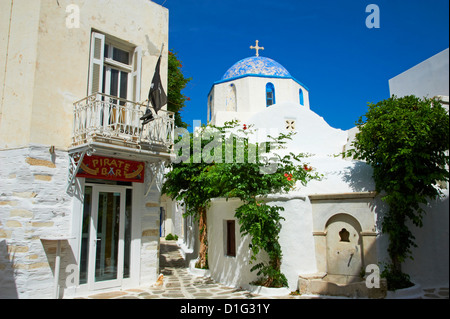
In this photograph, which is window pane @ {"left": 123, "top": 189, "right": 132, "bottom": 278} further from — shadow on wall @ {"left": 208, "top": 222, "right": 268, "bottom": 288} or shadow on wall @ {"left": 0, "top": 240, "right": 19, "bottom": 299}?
shadow on wall @ {"left": 208, "top": 222, "right": 268, "bottom": 288}

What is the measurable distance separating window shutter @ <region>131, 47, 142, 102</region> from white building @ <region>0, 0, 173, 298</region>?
0.03 metres

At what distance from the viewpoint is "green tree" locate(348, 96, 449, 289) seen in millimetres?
6625

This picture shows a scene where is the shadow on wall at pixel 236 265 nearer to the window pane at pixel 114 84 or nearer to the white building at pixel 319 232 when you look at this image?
the white building at pixel 319 232

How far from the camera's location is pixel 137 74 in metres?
8.38

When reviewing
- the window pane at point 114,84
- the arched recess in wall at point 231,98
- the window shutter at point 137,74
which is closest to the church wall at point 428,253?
the window shutter at point 137,74

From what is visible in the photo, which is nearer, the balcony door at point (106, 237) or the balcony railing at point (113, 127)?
the balcony railing at point (113, 127)

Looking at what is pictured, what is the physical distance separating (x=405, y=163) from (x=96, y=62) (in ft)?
23.3

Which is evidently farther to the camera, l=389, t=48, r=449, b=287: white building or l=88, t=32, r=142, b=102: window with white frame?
l=88, t=32, r=142, b=102: window with white frame

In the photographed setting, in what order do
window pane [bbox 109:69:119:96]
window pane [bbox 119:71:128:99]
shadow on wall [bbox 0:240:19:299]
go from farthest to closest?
window pane [bbox 119:71:128:99] → window pane [bbox 109:69:119:96] → shadow on wall [bbox 0:240:19:299]

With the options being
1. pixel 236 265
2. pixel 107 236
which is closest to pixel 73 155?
pixel 107 236

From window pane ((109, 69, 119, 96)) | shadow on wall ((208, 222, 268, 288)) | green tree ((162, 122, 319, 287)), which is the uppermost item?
window pane ((109, 69, 119, 96))

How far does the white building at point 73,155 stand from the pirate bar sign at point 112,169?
0.9 inches

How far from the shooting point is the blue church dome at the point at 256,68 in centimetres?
1813

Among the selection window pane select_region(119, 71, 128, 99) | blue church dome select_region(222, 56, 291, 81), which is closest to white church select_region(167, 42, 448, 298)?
window pane select_region(119, 71, 128, 99)
